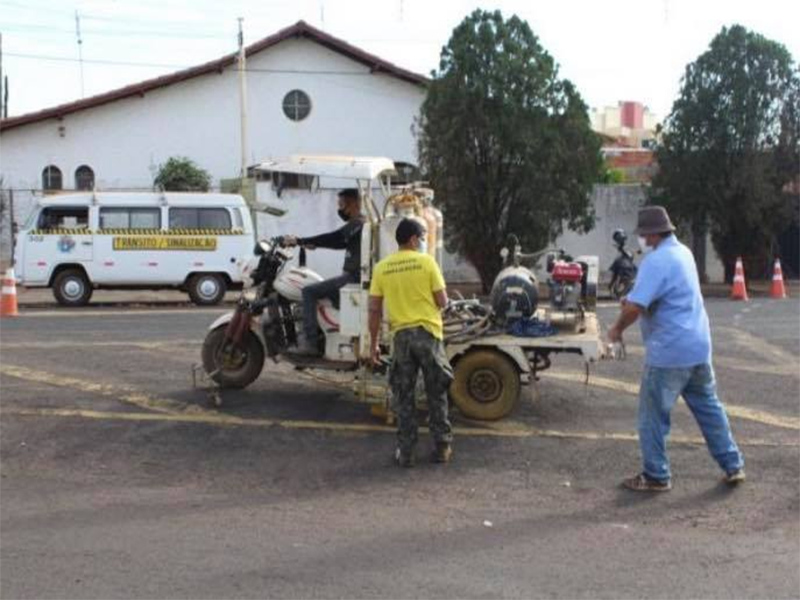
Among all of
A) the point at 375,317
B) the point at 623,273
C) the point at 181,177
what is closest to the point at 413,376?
the point at 375,317

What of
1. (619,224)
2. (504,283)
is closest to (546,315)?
(504,283)

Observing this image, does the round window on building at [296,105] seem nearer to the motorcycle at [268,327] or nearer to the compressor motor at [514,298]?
the motorcycle at [268,327]

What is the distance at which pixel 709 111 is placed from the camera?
81.3 ft

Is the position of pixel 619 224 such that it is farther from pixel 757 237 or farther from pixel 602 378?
pixel 602 378

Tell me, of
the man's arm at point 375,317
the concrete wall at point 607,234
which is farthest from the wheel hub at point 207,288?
the man's arm at point 375,317

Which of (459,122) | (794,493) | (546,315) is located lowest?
(794,493)

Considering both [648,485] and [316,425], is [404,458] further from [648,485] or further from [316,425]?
[648,485]

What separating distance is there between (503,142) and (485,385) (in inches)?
602

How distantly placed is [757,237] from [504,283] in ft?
60.7

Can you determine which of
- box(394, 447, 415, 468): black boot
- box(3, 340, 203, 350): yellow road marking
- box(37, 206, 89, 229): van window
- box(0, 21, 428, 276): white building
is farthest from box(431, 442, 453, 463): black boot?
box(0, 21, 428, 276): white building

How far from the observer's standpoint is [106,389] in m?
9.77

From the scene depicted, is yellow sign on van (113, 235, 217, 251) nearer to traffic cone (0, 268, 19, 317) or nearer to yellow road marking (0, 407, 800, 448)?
traffic cone (0, 268, 19, 317)

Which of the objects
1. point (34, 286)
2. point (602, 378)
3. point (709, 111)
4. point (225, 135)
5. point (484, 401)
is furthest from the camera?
point (225, 135)

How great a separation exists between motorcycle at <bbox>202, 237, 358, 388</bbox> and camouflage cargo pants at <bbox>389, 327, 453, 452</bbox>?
154 centimetres
